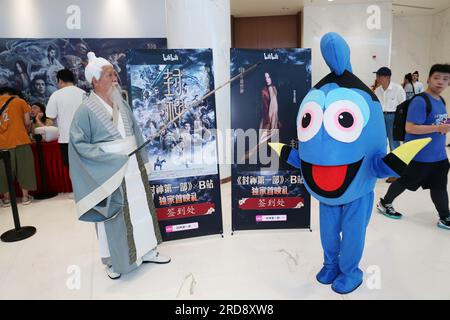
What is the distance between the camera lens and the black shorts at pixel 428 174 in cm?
278

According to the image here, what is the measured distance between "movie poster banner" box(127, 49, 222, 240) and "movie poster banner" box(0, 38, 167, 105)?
3030 mm

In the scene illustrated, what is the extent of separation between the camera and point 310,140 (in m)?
1.88

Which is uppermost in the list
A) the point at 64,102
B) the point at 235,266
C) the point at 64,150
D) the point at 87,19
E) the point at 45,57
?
the point at 87,19

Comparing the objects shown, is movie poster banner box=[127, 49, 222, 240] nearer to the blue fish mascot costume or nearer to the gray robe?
the gray robe

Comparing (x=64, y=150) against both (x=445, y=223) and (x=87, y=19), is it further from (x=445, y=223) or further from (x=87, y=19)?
(x=445, y=223)

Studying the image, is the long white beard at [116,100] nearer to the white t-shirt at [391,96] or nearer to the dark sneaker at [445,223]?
the dark sneaker at [445,223]

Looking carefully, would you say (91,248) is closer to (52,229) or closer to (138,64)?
(52,229)

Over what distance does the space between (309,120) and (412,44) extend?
8834 millimetres

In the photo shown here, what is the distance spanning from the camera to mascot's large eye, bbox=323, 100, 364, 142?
5.82 feet

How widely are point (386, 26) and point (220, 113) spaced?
5596 millimetres

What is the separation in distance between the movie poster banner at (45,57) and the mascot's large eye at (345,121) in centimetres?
419

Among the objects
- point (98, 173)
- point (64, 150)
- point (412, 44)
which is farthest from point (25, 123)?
point (412, 44)

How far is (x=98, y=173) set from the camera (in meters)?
2.09

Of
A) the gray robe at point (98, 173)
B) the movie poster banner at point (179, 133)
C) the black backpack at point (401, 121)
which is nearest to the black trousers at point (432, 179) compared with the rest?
the black backpack at point (401, 121)
